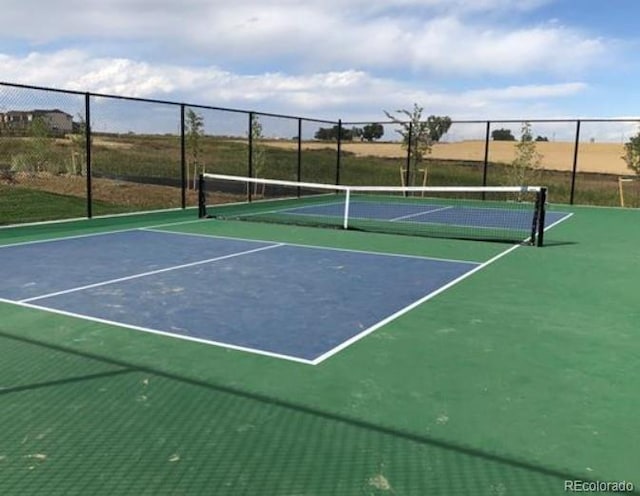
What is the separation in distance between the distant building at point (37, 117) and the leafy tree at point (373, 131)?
10879 mm

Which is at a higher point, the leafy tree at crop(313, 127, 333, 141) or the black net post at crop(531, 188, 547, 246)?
the leafy tree at crop(313, 127, 333, 141)

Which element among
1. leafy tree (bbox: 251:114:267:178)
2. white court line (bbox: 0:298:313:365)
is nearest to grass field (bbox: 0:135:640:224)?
leafy tree (bbox: 251:114:267:178)

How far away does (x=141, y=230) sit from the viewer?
38.7ft

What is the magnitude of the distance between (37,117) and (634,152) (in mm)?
17001

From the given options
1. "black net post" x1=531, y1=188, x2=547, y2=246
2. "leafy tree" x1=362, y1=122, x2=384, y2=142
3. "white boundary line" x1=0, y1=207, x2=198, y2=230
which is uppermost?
"leafy tree" x1=362, y1=122, x2=384, y2=142

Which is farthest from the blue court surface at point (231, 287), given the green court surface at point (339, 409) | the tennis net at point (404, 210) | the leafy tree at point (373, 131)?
the leafy tree at point (373, 131)

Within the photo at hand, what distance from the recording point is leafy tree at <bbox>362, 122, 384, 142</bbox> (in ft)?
75.5

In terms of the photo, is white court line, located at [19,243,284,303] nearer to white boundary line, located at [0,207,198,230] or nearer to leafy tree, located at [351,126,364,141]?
white boundary line, located at [0,207,198,230]

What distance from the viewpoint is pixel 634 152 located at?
18.8 meters

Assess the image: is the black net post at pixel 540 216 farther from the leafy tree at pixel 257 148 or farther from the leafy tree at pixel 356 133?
the leafy tree at pixel 356 133

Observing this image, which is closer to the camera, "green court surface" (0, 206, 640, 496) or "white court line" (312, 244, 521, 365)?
"green court surface" (0, 206, 640, 496)

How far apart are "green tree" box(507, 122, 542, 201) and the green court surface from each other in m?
14.9

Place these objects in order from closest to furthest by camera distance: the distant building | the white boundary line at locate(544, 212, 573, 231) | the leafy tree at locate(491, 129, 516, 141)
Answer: the white boundary line at locate(544, 212, 573, 231), the distant building, the leafy tree at locate(491, 129, 516, 141)

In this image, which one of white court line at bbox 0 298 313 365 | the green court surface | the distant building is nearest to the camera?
the green court surface
